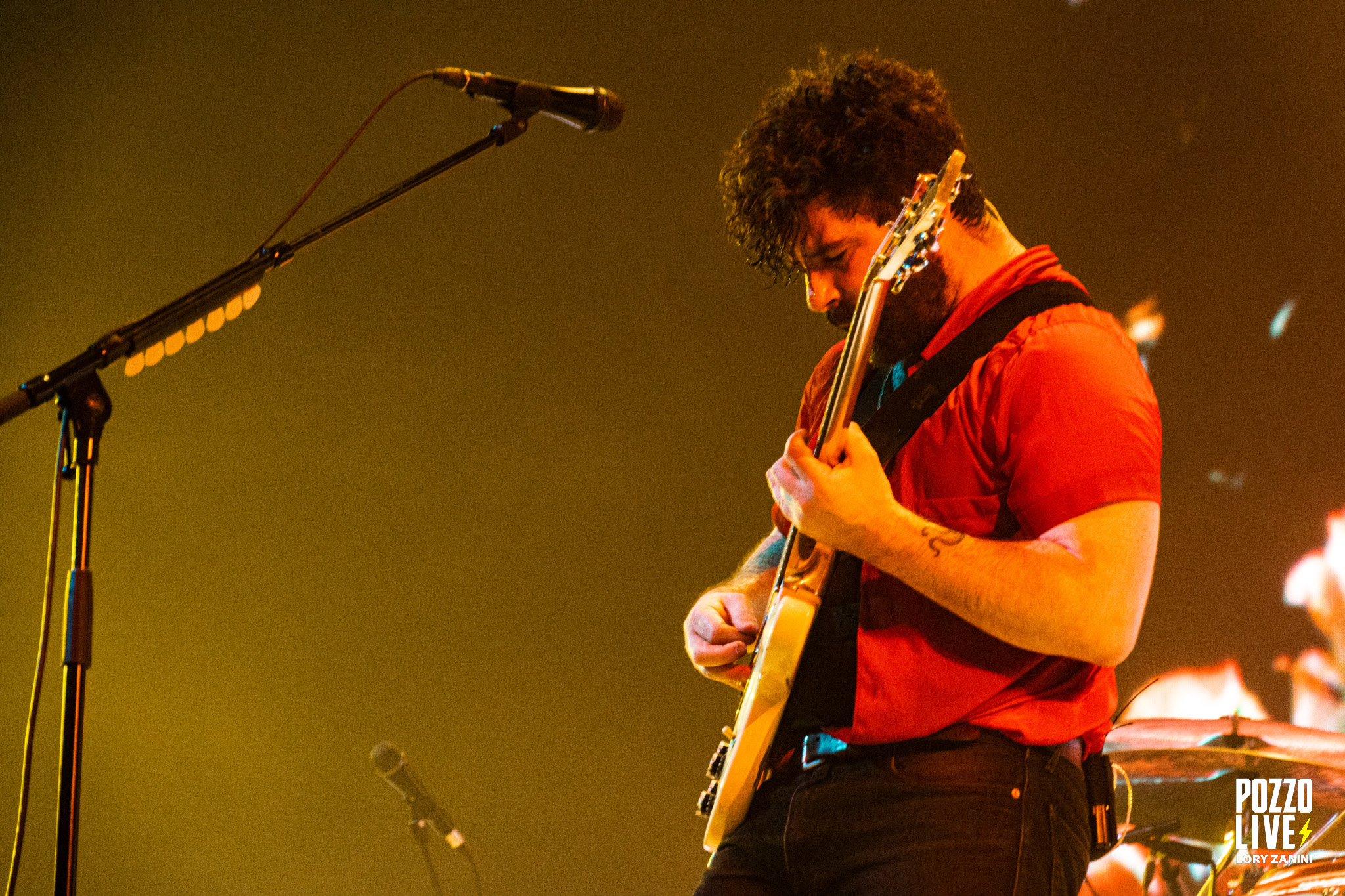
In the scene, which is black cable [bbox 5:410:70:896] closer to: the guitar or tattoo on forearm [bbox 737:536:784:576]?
the guitar

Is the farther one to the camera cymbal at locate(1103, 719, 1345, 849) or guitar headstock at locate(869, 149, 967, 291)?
cymbal at locate(1103, 719, 1345, 849)

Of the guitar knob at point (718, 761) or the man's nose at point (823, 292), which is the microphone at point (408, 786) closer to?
the guitar knob at point (718, 761)

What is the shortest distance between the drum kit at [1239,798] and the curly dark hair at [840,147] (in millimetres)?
1612

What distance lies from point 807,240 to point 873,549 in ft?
2.23

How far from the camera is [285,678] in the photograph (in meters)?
3.76

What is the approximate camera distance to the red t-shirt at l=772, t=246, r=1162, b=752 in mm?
1375

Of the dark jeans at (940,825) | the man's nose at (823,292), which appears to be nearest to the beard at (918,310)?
the man's nose at (823,292)

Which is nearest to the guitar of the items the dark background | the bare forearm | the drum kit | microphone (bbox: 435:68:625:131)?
the bare forearm

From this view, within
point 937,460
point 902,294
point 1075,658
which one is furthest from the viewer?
point 902,294

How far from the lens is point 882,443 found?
5.23ft

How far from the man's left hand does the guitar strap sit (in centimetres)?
13

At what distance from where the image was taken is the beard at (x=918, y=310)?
1.67m

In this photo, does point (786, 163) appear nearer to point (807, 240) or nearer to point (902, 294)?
point (807, 240)

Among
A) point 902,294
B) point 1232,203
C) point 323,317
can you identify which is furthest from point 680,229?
point 902,294
